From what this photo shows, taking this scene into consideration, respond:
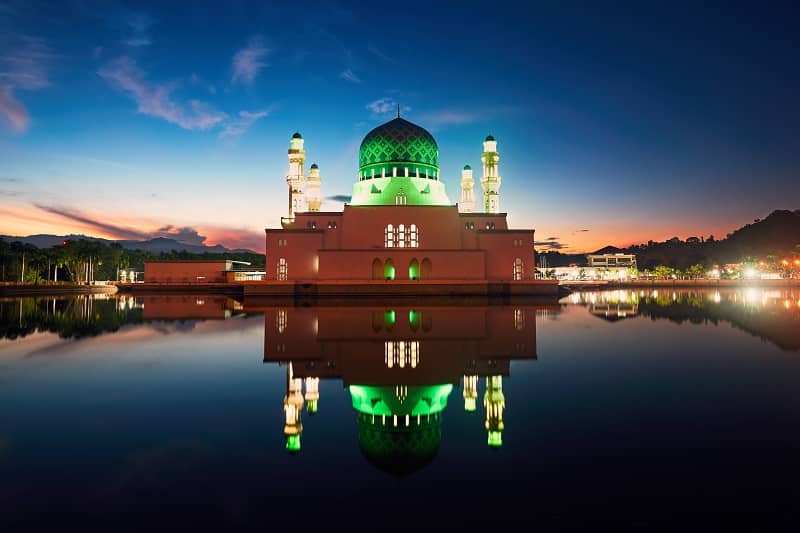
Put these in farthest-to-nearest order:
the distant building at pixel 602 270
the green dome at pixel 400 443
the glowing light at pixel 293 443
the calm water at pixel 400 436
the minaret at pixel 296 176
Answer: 1. the distant building at pixel 602 270
2. the minaret at pixel 296 176
3. the glowing light at pixel 293 443
4. the green dome at pixel 400 443
5. the calm water at pixel 400 436

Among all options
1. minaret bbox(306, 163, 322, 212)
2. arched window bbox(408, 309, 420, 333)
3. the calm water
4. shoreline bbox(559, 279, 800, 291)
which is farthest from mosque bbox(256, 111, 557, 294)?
the calm water

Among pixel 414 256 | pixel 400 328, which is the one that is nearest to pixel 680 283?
pixel 414 256

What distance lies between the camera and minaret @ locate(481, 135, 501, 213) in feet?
95.0

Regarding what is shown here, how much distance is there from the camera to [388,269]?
79.4 ft

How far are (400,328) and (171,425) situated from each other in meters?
6.56

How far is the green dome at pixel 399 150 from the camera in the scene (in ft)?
89.7

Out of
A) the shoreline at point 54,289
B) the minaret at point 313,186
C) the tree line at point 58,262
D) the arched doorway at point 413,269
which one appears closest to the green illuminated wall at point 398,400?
the arched doorway at point 413,269

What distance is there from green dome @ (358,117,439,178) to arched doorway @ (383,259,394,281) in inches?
243

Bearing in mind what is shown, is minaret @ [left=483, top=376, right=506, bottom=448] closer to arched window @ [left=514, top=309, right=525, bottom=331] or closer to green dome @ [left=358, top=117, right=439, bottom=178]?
arched window @ [left=514, top=309, right=525, bottom=331]

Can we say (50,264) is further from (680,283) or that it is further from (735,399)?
(680,283)

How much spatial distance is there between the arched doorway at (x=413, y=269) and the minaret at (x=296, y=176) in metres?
8.91

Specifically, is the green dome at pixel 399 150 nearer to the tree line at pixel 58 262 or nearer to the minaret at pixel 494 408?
the minaret at pixel 494 408

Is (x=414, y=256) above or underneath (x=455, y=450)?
above

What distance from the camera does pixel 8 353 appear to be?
7609mm
